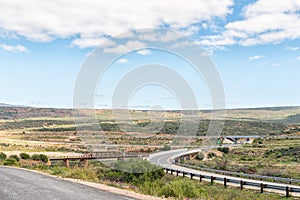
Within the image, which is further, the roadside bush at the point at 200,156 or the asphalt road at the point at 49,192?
the roadside bush at the point at 200,156

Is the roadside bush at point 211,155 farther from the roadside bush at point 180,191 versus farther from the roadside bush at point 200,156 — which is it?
the roadside bush at point 180,191

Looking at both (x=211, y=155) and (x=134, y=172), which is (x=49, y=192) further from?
Result: (x=211, y=155)

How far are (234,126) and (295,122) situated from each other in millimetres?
51363

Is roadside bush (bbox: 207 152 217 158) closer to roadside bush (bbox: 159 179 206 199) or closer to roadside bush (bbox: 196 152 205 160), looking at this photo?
roadside bush (bbox: 196 152 205 160)

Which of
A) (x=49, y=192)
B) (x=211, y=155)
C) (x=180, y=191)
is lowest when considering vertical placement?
(x=211, y=155)

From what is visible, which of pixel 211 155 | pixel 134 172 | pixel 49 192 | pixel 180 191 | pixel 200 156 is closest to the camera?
pixel 49 192

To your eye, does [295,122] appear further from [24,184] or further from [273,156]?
[24,184]

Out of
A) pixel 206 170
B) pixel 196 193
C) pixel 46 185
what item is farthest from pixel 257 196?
pixel 206 170

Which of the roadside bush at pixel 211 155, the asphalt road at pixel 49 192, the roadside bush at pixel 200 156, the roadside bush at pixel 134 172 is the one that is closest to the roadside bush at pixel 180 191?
the asphalt road at pixel 49 192

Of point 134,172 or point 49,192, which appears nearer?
point 49,192

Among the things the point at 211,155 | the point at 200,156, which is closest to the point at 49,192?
the point at 200,156

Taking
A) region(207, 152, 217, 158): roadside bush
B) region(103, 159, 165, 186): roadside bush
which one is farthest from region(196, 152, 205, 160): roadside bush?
region(103, 159, 165, 186): roadside bush

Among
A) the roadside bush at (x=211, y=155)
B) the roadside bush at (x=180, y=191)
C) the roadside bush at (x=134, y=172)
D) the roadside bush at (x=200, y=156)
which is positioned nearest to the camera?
the roadside bush at (x=180, y=191)

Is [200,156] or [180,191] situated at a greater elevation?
[180,191]
